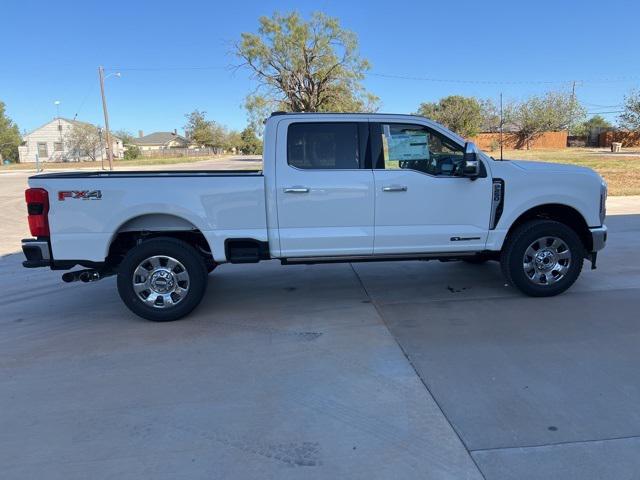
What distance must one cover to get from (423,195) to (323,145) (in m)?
1.15

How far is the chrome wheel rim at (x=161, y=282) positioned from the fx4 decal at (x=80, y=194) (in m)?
0.77

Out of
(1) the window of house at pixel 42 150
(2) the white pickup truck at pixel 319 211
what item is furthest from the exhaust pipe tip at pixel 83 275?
(1) the window of house at pixel 42 150

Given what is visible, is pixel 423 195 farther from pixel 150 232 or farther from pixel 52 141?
pixel 52 141

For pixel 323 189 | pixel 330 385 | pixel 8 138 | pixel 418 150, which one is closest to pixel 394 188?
pixel 418 150

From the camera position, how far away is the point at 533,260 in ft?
18.1

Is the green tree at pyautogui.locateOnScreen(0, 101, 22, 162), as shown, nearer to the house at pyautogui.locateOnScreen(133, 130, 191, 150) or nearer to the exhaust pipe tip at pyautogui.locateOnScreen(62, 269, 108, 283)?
the house at pyautogui.locateOnScreen(133, 130, 191, 150)

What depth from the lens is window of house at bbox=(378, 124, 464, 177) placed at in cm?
524

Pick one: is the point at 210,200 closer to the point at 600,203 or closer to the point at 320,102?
the point at 600,203

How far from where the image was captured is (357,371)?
12.8ft

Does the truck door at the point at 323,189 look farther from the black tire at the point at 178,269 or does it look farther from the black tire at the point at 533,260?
the black tire at the point at 533,260

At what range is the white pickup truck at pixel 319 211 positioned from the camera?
486 centimetres

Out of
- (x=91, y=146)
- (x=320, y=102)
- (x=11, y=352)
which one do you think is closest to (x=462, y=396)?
(x=11, y=352)

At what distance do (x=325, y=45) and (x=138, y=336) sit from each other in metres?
35.2

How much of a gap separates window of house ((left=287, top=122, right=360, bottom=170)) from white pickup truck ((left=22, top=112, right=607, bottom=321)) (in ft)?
0.03
